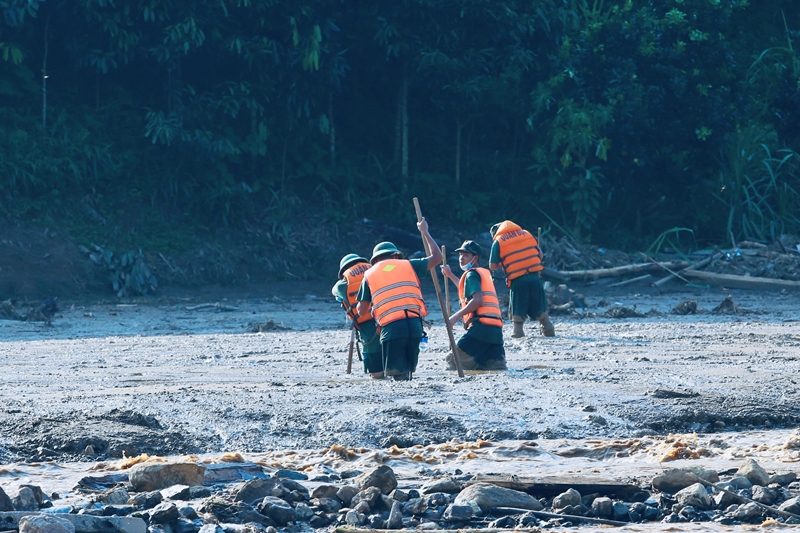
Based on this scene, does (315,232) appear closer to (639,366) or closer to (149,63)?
(149,63)

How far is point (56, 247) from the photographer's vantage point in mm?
18875

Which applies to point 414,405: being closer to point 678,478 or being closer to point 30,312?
point 678,478

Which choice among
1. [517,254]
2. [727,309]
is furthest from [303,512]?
[727,309]

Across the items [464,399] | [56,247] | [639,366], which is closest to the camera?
[464,399]

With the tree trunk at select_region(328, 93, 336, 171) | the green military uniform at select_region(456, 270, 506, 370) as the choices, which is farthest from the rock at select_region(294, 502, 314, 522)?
the tree trunk at select_region(328, 93, 336, 171)

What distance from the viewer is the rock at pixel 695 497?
207 inches

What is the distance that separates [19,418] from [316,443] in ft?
6.20

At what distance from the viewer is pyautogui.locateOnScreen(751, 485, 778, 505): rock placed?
17.4 feet

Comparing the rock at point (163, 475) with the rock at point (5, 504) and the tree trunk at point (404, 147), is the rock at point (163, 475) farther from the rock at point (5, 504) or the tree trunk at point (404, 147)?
the tree trunk at point (404, 147)

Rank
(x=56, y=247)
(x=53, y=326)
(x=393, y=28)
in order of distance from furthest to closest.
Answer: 1. (x=393, y=28)
2. (x=56, y=247)
3. (x=53, y=326)

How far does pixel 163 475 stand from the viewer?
18.2 feet

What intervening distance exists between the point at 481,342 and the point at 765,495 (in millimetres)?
4853

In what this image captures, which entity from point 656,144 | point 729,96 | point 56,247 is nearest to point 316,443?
point 56,247

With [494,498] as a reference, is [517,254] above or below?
above
